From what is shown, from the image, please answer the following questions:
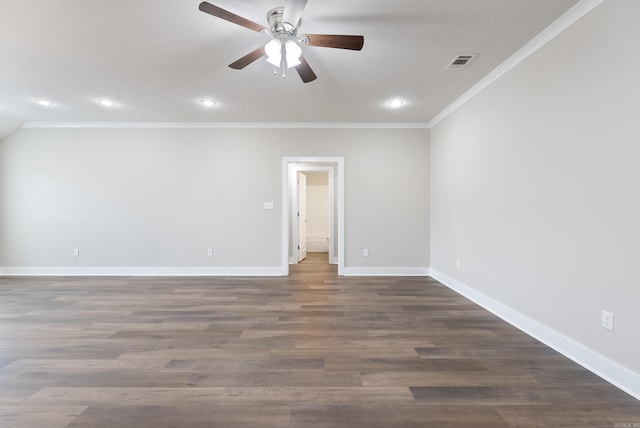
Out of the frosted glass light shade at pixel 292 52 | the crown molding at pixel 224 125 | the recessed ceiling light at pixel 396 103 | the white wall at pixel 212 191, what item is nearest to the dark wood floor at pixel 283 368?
the white wall at pixel 212 191

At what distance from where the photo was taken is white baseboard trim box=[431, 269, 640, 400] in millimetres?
1794

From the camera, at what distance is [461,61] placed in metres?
2.92

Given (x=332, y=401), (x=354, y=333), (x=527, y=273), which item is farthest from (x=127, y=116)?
(x=527, y=273)

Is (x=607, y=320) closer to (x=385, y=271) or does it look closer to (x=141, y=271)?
(x=385, y=271)

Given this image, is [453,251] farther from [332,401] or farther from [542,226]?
[332,401]

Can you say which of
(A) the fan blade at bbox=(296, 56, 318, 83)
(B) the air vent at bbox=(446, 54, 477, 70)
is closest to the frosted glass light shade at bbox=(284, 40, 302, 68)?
(A) the fan blade at bbox=(296, 56, 318, 83)

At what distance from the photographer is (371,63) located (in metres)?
2.93

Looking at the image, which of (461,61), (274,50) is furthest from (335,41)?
(461,61)

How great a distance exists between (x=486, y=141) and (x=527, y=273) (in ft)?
5.09

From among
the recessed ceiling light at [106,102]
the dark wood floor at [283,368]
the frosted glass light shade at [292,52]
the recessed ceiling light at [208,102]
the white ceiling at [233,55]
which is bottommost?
the dark wood floor at [283,368]

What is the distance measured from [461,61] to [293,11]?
1.94m

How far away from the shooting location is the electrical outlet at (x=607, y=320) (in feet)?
6.23

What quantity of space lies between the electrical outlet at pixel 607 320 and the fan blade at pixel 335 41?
97.9 inches

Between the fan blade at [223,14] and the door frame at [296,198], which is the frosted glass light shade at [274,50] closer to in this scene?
the fan blade at [223,14]
